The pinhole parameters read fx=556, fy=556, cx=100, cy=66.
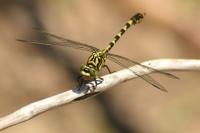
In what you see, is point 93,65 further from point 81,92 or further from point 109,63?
point 109,63

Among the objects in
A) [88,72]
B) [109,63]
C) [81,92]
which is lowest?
[81,92]

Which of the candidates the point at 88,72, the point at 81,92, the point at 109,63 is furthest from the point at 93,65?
the point at 109,63

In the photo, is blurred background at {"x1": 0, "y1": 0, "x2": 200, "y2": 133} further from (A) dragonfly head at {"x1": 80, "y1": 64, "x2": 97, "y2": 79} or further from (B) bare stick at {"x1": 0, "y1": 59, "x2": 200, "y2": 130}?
(B) bare stick at {"x1": 0, "y1": 59, "x2": 200, "y2": 130}

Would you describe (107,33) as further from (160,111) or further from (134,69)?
(134,69)

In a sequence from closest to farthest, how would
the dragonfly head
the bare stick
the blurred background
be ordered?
1. the bare stick
2. the dragonfly head
3. the blurred background

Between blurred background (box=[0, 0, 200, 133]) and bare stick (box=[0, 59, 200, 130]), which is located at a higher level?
blurred background (box=[0, 0, 200, 133])

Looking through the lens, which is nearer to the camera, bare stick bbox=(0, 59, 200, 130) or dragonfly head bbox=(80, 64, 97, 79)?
bare stick bbox=(0, 59, 200, 130)

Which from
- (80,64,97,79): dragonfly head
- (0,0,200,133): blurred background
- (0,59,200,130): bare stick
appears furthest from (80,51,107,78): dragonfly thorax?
(0,0,200,133): blurred background
